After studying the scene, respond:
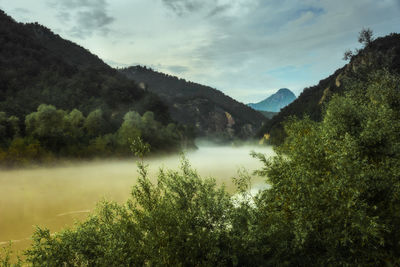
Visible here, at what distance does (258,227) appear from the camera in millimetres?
14094

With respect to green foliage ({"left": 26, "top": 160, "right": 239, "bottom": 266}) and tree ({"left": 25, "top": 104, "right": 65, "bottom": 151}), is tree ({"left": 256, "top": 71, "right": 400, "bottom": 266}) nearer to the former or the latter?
green foliage ({"left": 26, "top": 160, "right": 239, "bottom": 266})

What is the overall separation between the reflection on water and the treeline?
3.54 meters

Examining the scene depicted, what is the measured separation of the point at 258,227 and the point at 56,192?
60.2 m

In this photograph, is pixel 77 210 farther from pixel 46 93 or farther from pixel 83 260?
pixel 46 93

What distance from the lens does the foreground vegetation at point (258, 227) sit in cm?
1317

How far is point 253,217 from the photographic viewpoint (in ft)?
48.9

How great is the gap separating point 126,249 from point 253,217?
683cm

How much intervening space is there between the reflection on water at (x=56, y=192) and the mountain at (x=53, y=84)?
34.3 meters

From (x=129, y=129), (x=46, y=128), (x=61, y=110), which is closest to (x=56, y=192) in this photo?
(x=46, y=128)

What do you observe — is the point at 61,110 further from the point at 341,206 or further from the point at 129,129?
the point at 341,206

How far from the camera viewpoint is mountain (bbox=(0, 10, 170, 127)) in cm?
11400

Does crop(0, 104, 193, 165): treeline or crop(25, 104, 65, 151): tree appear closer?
crop(0, 104, 193, 165): treeline

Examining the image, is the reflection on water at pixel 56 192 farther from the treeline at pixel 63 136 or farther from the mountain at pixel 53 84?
the mountain at pixel 53 84

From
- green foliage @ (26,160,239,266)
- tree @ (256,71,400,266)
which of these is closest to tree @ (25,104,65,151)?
green foliage @ (26,160,239,266)
